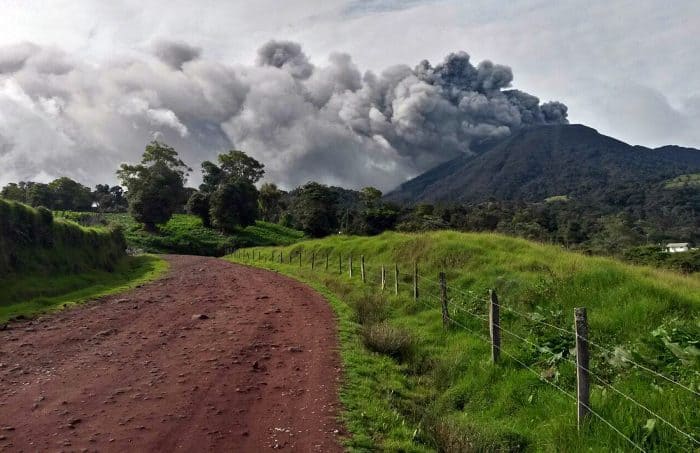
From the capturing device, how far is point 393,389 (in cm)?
852

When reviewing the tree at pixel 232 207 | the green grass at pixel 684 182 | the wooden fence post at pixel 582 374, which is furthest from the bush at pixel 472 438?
the green grass at pixel 684 182

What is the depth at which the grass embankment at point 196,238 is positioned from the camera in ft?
219

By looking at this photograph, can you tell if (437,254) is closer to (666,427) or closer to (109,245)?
(666,427)

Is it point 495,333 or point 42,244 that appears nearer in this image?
point 495,333

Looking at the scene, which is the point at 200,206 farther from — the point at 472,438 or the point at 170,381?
the point at 472,438

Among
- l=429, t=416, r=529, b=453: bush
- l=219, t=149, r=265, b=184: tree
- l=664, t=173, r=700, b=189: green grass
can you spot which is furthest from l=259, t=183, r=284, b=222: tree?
l=664, t=173, r=700, b=189: green grass

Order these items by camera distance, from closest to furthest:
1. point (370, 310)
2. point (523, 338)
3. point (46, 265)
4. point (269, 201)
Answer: point (523, 338) → point (370, 310) → point (46, 265) → point (269, 201)

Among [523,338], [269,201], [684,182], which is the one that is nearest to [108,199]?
[269,201]

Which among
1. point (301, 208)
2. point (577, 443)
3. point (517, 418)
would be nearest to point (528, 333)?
point (517, 418)

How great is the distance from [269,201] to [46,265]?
93.6 m

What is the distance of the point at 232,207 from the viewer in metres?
75.2

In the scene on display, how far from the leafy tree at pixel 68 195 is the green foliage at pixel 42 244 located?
297ft

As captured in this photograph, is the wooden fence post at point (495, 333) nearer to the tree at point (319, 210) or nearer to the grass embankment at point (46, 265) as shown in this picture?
the grass embankment at point (46, 265)

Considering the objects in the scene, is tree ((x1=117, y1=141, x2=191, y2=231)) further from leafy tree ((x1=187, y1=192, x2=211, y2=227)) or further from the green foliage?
the green foliage
